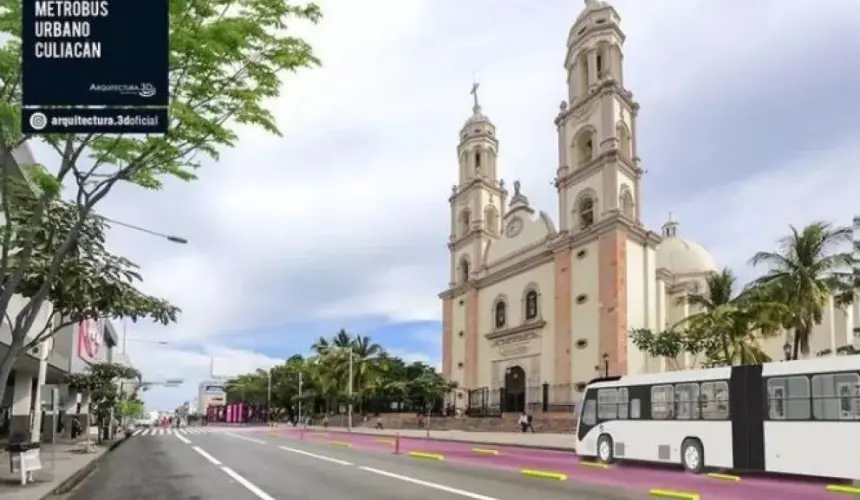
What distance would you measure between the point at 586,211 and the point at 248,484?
128ft

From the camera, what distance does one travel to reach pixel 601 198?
50062 mm

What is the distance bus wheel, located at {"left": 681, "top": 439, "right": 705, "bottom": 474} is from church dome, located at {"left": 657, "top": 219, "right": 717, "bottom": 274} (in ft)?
133

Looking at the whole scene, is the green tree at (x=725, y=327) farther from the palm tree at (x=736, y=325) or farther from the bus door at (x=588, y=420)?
the bus door at (x=588, y=420)

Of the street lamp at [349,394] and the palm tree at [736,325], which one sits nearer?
the palm tree at [736,325]

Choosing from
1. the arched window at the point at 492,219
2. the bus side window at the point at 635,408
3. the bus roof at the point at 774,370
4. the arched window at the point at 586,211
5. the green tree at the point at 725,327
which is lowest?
the bus side window at the point at 635,408

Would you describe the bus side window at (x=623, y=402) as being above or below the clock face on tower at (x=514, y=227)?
below

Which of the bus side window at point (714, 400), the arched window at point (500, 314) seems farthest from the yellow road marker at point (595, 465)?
the arched window at point (500, 314)

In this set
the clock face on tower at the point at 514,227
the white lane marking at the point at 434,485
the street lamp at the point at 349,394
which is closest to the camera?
the white lane marking at the point at 434,485

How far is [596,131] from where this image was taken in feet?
171

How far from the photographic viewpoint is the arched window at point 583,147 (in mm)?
53781

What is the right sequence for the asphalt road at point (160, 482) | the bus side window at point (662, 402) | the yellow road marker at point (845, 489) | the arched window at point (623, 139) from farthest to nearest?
the arched window at point (623, 139)
the bus side window at point (662, 402)
the yellow road marker at point (845, 489)
the asphalt road at point (160, 482)

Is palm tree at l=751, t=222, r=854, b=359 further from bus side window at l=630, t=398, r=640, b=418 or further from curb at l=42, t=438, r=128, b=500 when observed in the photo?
curb at l=42, t=438, r=128, b=500

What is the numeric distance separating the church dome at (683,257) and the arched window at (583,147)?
1172 centimetres

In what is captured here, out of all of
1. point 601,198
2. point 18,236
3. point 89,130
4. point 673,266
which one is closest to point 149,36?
point 89,130
